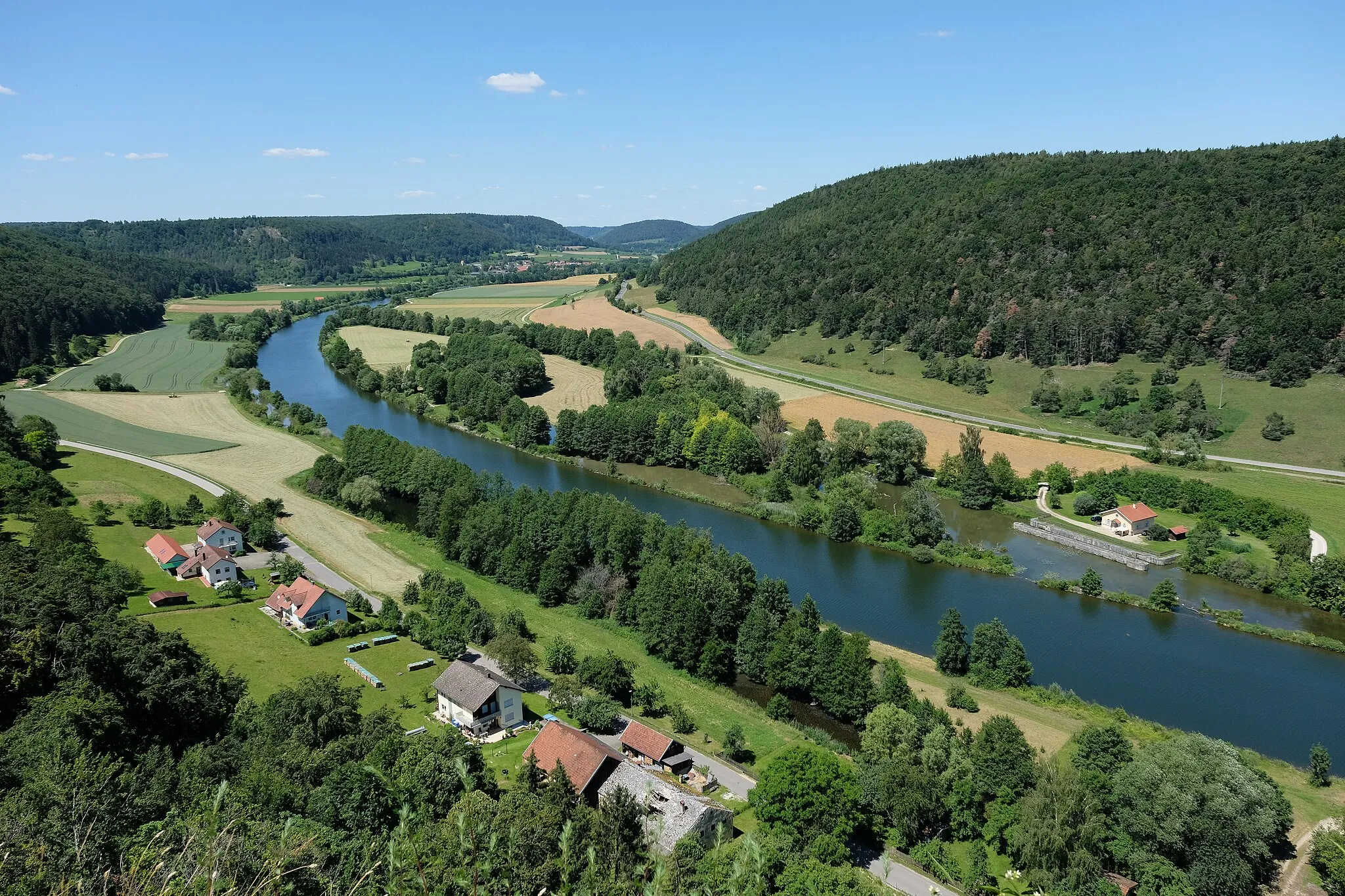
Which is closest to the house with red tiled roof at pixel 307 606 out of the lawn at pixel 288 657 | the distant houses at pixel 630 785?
the lawn at pixel 288 657

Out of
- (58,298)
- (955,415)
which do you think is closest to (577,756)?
(955,415)

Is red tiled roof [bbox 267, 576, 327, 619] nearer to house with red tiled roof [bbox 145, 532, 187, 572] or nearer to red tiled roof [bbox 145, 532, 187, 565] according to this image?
house with red tiled roof [bbox 145, 532, 187, 572]

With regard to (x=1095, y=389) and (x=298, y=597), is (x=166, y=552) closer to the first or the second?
(x=298, y=597)

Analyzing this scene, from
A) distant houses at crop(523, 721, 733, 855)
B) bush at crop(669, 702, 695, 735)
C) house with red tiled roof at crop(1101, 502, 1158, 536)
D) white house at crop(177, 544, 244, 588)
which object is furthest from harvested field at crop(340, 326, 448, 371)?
distant houses at crop(523, 721, 733, 855)

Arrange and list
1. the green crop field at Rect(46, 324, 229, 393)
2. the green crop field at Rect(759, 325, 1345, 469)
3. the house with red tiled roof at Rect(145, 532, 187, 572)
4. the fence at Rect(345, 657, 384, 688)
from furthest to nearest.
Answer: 1. the green crop field at Rect(46, 324, 229, 393)
2. the green crop field at Rect(759, 325, 1345, 469)
3. the house with red tiled roof at Rect(145, 532, 187, 572)
4. the fence at Rect(345, 657, 384, 688)

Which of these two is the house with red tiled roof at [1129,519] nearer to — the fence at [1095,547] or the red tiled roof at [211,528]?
the fence at [1095,547]

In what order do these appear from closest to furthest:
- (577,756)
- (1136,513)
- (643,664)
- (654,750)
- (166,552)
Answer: (577,756), (654,750), (643,664), (166,552), (1136,513)
